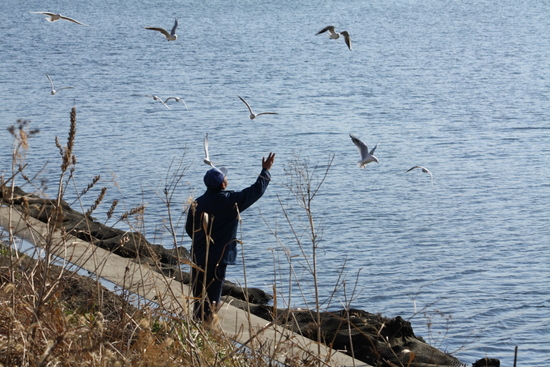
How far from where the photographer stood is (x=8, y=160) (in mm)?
18141

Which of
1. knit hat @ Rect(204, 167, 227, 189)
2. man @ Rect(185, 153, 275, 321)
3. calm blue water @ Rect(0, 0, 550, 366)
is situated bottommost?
calm blue water @ Rect(0, 0, 550, 366)

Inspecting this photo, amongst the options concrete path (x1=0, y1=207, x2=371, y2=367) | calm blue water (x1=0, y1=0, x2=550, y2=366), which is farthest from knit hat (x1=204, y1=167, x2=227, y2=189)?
concrete path (x1=0, y1=207, x2=371, y2=367)

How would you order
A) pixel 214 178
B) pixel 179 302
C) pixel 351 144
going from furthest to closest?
pixel 351 144, pixel 214 178, pixel 179 302

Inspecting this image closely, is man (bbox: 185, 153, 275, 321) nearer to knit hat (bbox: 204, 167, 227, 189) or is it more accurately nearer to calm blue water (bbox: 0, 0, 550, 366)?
knit hat (bbox: 204, 167, 227, 189)

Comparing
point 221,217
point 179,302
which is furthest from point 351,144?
point 179,302

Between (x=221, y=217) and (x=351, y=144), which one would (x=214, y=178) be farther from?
(x=351, y=144)

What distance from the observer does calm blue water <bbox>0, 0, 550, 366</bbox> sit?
11.2 meters

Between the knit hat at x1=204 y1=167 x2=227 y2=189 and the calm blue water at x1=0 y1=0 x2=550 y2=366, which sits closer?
the knit hat at x1=204 y1=167 x2=227 y2=189

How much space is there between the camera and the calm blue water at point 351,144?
11203 millimetres

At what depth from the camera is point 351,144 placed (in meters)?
20.5

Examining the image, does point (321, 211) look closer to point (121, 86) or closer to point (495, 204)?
point (495, 204)

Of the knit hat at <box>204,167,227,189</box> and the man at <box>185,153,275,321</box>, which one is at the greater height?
the knit hat at <box>204,167,227,189</box>

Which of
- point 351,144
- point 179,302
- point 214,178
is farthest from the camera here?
point 351,144

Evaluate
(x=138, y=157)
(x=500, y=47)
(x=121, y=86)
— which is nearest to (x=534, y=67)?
(x=500, y=47)
